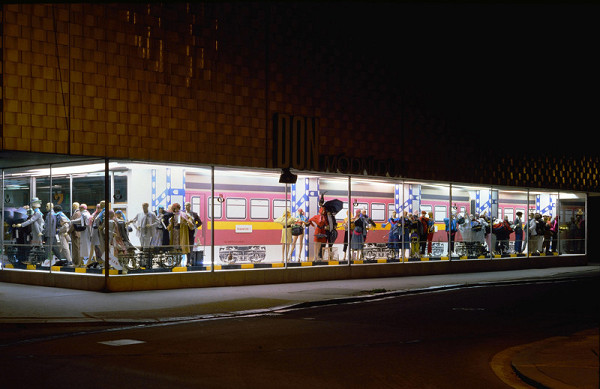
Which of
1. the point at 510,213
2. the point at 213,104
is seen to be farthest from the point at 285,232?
the point at 510,213

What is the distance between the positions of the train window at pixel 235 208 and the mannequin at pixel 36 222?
5219 millimetres

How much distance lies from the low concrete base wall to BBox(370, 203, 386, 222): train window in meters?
1.69

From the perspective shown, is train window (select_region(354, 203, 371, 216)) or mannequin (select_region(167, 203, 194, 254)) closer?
mannequin (select_region(167, 203, 194, 254))

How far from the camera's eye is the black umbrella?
78.2ft

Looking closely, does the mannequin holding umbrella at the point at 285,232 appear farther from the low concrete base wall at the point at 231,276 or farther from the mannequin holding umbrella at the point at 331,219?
the mannequin holding umbrella at the point at 331,219

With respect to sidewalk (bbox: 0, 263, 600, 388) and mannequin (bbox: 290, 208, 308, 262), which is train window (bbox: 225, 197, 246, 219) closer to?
mannequin (bbox: 290, 208, 308, 262)

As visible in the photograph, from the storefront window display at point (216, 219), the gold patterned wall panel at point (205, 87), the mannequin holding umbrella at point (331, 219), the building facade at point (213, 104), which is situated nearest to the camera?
the gold patterned wall panel at point (205, 87)

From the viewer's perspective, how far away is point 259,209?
2214 cm

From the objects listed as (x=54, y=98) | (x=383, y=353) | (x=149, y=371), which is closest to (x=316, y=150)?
(x=54, y=98)

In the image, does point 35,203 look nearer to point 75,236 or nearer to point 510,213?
point 75,236

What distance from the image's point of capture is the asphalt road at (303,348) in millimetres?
8320

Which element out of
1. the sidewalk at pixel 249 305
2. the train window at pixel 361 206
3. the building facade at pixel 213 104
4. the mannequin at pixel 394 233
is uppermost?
the building facade at pixel 213 104

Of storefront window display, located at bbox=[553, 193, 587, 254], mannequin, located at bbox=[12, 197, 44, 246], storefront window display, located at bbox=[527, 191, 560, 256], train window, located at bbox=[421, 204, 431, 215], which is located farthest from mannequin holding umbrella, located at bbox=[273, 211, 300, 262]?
storefront window display, located at bbox=[553, 193, 587, 254]

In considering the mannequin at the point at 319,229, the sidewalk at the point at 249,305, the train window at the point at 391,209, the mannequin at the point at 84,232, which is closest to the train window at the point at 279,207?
the mannequin at the point at 319,229
